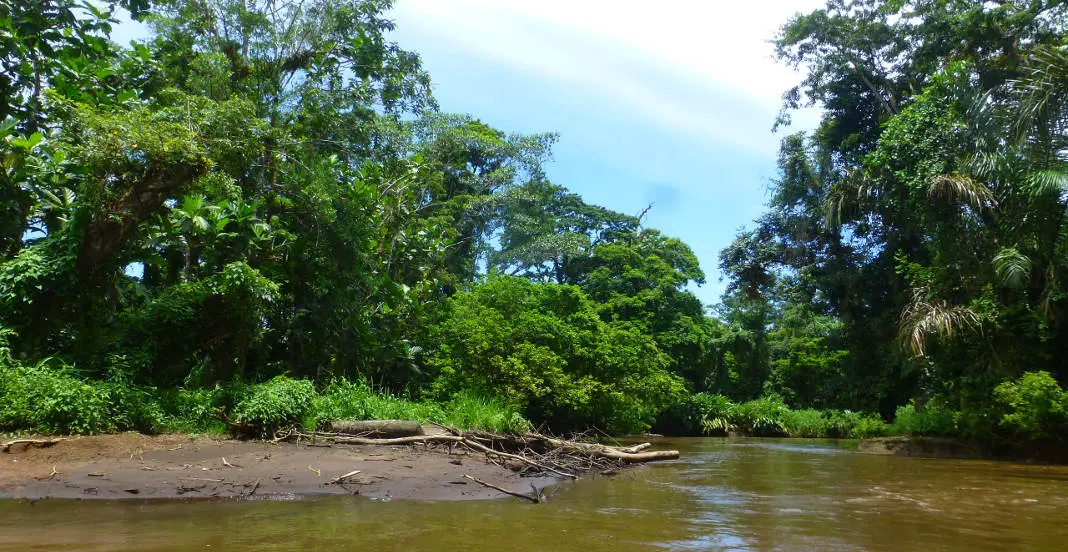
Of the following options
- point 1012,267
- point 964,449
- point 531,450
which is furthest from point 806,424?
point 531,450

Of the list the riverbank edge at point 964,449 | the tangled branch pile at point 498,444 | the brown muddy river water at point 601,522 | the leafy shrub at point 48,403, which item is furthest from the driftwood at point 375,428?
the riverbank edge at point 964,449

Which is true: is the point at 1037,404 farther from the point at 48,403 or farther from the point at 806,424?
the point at 48,403

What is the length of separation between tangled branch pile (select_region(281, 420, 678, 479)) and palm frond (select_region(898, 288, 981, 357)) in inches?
311

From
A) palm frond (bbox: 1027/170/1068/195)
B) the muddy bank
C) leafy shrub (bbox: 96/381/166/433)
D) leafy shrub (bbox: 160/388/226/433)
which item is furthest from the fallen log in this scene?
palm frond (bbox: 1027/170/1068/195)

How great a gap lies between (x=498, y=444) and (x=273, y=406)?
12.3ft

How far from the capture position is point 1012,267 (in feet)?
43.6

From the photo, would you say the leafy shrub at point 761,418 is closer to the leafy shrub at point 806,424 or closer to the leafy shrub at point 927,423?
the leafy shrub at point 806,424

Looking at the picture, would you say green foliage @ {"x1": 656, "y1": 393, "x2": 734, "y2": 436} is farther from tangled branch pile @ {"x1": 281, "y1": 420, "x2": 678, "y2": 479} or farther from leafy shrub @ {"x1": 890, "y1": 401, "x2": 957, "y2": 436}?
tangled branch pile @ {"x1": 281, "y1": 420, "x2": 678, "y2": 479}

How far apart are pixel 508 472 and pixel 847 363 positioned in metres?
19.4

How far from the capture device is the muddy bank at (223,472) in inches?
267

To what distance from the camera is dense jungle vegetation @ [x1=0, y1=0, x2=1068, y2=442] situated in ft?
33.2

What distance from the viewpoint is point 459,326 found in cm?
1554

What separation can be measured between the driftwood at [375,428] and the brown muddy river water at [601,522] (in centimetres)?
273

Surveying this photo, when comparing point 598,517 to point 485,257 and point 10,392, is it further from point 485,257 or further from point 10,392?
point 485,257
